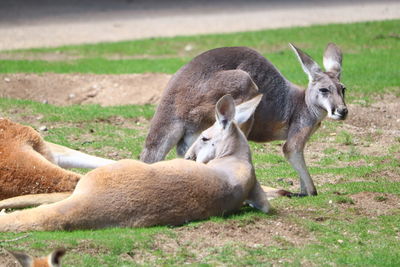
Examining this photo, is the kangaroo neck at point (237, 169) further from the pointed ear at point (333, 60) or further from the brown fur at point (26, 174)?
the pointed ear at point (333, 60)

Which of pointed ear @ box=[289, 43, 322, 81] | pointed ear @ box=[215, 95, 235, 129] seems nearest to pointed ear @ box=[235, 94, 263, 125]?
pointed ear @ box=[215, 95, 235, 129]

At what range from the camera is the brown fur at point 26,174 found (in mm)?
6984

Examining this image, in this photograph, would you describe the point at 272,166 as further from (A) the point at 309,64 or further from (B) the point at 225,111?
(B) the point at 225,111

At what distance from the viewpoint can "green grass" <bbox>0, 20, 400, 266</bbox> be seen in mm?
5820

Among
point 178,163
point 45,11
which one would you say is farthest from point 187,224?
point 45,11

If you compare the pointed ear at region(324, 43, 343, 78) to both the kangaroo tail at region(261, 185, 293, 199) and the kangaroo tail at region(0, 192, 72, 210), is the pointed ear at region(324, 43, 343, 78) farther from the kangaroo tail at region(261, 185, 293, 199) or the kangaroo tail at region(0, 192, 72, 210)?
the kangaroo tail at region(0, 192, 72, 210)

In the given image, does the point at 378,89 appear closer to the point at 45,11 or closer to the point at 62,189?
the point at 62,189

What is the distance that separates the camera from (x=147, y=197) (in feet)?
20.2

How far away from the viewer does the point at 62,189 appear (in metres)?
7.06

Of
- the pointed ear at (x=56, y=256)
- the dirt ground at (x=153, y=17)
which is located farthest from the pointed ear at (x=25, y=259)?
the dirt ground at (x=153, y=17)

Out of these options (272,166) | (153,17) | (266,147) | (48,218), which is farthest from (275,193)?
(153,17)

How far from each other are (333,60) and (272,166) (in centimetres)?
141

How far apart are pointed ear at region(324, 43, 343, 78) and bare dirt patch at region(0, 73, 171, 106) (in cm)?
410

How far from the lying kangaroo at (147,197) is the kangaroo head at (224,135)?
0.25 metres
